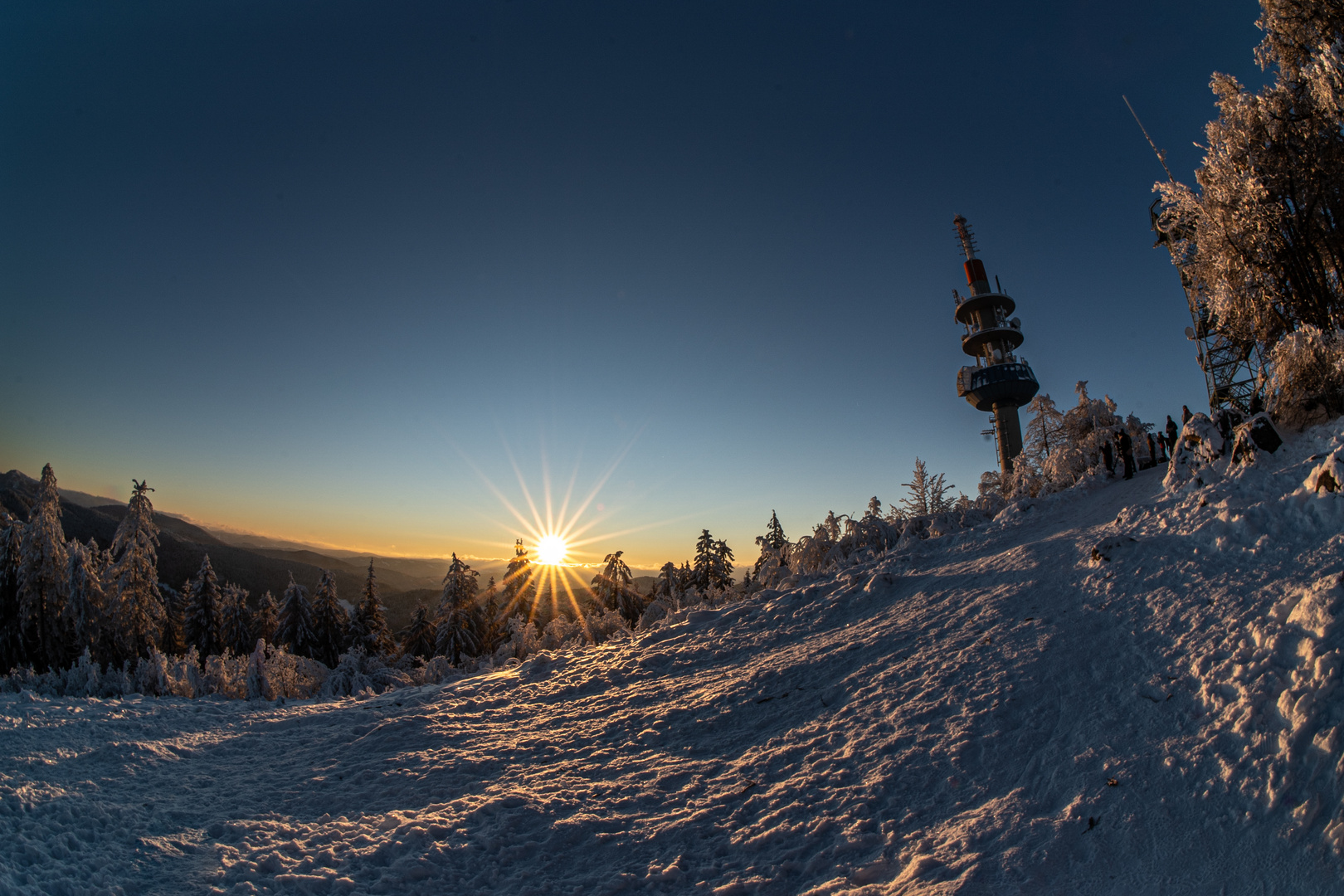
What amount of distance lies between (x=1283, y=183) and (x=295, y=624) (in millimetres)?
45794

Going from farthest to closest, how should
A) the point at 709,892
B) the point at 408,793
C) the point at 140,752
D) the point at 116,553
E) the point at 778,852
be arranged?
the point at 116,553, the point at 140,752, the point at 408,793, the point at 778,852, the point at 709,892

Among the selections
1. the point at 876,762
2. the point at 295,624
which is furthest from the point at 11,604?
the point at 876,762

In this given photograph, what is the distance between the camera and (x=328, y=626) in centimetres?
3662

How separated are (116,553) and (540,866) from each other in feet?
122

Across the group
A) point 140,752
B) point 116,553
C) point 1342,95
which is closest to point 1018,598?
point 1342,95

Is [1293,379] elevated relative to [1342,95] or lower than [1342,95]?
lower

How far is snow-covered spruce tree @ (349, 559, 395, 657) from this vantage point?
121 ft

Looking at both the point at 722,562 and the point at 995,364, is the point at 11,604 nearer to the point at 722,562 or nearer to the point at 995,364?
the point at 722,562

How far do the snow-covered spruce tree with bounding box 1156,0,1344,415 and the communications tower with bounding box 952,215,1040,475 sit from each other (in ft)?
150

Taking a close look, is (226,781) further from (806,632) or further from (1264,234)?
(1264,234)

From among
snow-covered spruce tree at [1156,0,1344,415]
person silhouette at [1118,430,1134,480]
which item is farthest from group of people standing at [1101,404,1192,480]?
snow-covered spruce tree at [1156,0,1344,415]

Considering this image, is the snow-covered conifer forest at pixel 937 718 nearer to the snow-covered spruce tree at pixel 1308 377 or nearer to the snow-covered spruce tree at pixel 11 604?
the snow-covered spruce tree at pixel 1308 377

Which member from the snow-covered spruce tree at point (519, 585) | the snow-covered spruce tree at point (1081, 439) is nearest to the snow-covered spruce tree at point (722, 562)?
the snow-covered spruce tree at point (519, 585)

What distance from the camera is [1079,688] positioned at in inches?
224
